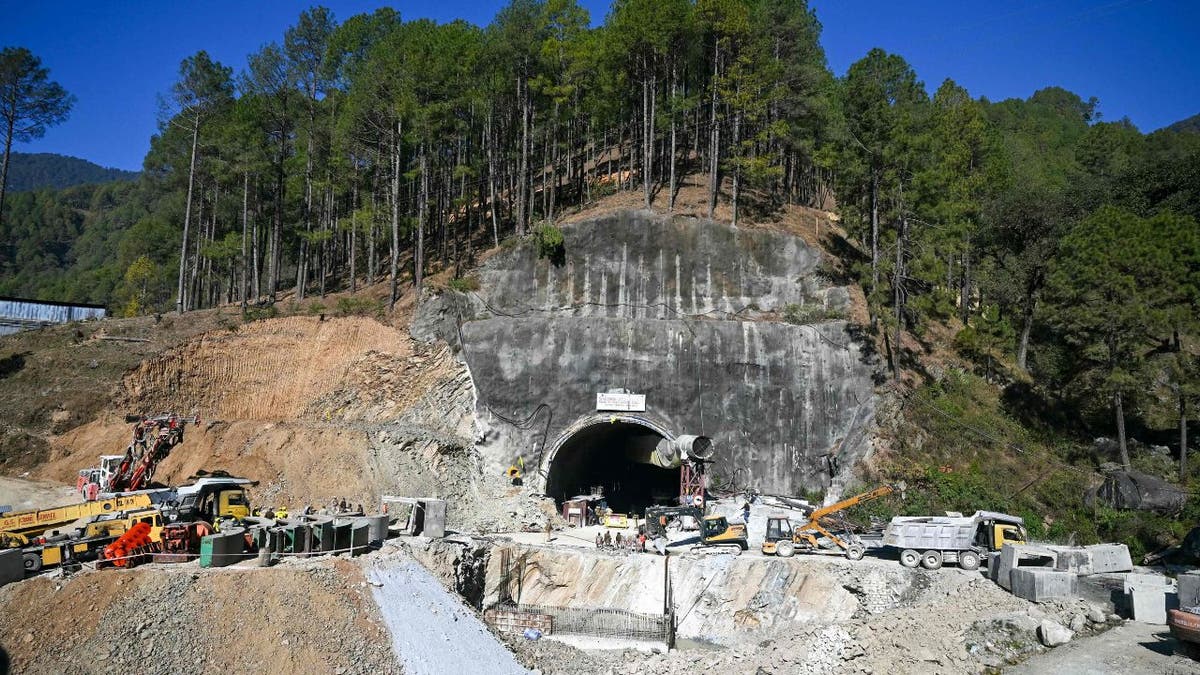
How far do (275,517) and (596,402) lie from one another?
1397 cm

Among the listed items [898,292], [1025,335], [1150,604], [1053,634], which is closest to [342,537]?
[1053,634]

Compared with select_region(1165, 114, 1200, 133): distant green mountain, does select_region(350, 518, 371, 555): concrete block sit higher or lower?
lower

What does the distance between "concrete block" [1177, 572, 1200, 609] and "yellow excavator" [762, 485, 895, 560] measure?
8.72 metres

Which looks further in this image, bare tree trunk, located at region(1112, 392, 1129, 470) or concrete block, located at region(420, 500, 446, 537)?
bare tree trunk, located at region(1112, 392, 1129, 470)

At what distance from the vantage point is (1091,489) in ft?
95.3

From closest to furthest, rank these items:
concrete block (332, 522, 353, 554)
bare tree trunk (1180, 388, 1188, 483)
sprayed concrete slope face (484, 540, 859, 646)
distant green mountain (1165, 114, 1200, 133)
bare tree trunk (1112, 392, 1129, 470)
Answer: concrete block (332, 522, 353, 554) → sprayed concrete slope face (484, 540, 859, 646) → bare tree trunk (1180, 388, 1188, 483) → bare tree trunk (1112, 392, 1129, 470) → distant green mountain (1165, 114, 1200, 133)

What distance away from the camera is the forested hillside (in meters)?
30.7

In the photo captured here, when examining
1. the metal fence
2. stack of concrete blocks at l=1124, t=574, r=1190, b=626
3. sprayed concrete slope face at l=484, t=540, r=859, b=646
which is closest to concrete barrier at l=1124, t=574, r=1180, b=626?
stack of concrete blocks at l=1124, t=574, r=1190, b=626

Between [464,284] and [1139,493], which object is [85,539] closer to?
[464,284]

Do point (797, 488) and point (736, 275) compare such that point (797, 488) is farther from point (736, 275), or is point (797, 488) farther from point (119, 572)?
point (119, 572)

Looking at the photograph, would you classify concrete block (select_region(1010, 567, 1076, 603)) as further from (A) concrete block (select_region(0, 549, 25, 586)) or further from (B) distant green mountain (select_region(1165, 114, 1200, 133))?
(B) distant green mountain (select_region(1165, 114, 1200, 133))

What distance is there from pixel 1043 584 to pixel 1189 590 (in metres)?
3.64

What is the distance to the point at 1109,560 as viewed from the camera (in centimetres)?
2300

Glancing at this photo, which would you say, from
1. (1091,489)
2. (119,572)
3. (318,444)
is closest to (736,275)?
(1091,489)
